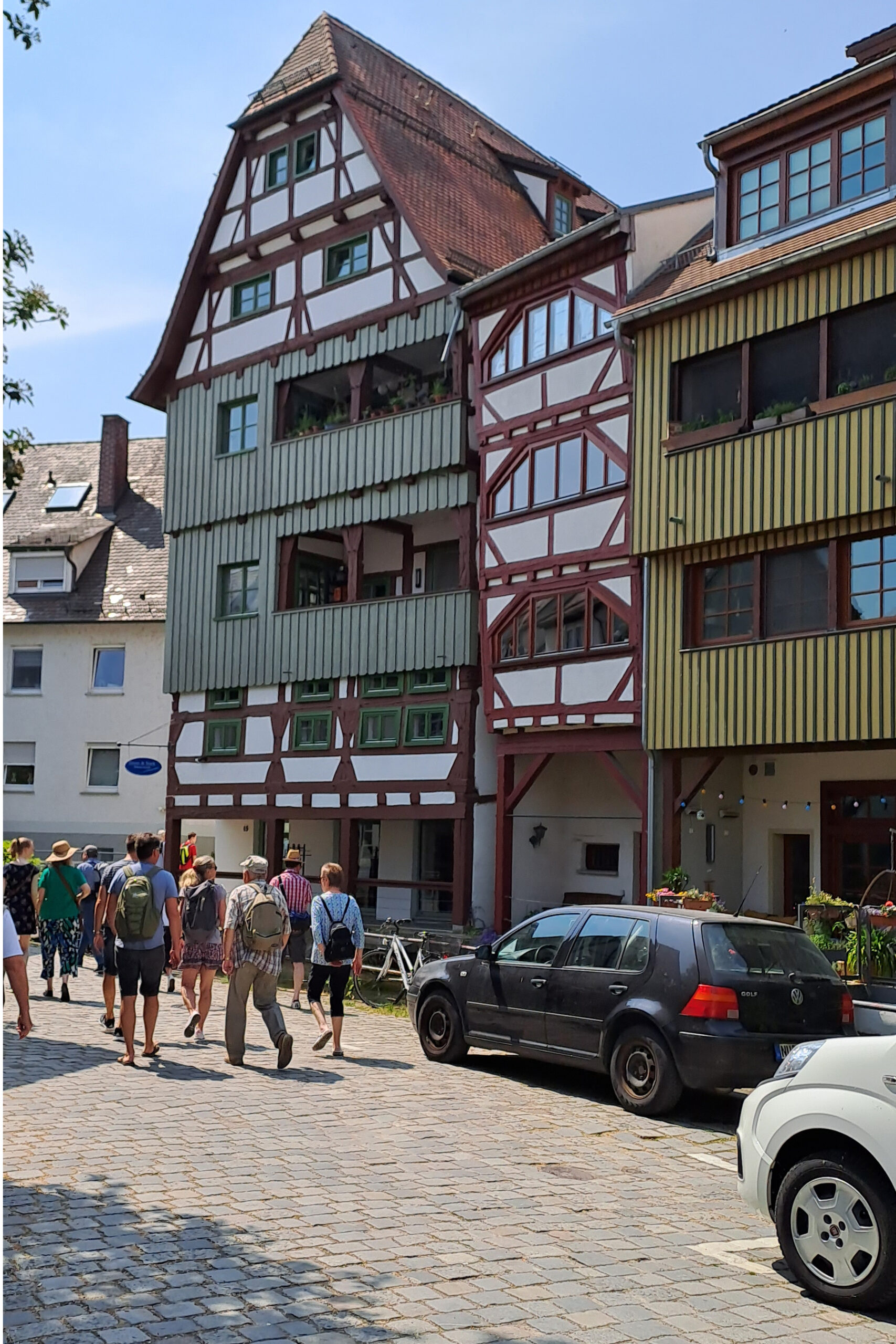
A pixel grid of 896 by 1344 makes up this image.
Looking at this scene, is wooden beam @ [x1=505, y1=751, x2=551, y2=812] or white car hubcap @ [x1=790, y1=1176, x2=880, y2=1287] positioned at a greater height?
wooden beam @ [x1=505, y1=751, x2=551, y2=812]

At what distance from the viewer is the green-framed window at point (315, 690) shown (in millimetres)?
27234

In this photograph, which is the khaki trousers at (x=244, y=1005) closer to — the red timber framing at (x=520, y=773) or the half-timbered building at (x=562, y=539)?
the half-timbered building at (x=562, y=539)

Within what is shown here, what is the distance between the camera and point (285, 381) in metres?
28.3

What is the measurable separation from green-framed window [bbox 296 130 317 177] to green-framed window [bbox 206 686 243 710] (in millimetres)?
10250

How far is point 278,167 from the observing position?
28.7m

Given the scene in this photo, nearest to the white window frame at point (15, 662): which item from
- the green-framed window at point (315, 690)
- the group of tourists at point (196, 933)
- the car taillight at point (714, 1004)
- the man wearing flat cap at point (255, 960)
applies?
the green-framed window at point (315, 690)

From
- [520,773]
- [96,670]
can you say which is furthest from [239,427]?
[96,670]

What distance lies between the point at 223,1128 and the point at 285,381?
20.8m

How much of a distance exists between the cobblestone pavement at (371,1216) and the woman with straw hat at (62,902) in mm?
4347

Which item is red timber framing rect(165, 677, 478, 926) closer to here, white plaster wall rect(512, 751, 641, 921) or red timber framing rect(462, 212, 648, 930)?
red timber framing rect(462, 212, 648, 930)

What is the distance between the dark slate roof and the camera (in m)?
38.4

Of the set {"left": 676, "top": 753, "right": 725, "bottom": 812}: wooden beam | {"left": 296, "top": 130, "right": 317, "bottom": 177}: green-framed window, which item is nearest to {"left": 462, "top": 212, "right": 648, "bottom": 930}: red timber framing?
{"left": 676, "top": 753, "right": 725, "bottom": 812}: wooden beam

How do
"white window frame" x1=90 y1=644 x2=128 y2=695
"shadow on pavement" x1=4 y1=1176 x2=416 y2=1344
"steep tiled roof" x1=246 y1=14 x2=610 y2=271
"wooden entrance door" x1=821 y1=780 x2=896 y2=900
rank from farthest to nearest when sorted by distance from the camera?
"white window frame" x1=90 y1=644 x2=128 y2=695 → "steep tiled roof" x1=246 y1=14 x2=610 y2=271 → "wooden entrance door" x1=821 y1=780 x2=896 y2=900 → "shadow on pavement" x1=4 y1=1176 x2=416 y2=1344

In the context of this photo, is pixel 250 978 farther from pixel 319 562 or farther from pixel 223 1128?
pixel 319 562
